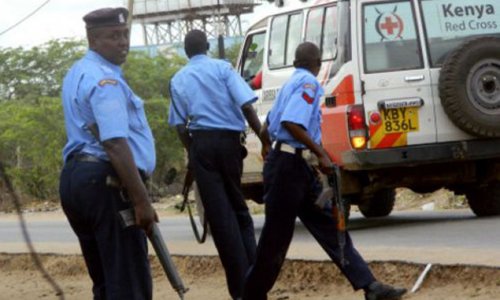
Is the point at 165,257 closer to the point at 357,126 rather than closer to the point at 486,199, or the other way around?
the point at 357,126

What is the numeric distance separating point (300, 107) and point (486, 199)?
6192 millimetres

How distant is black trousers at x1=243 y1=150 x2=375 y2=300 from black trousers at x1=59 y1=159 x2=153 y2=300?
73.9 inches

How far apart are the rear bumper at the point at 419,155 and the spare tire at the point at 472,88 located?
0.61ft

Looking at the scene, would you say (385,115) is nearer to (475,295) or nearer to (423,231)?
(423,231)

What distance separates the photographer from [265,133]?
8797 millimetres

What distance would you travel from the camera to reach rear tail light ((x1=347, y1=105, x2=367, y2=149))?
40.9 feet

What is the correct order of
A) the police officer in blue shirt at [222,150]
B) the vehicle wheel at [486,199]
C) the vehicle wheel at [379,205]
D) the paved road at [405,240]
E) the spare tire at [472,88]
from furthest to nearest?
the vehicle wheel at [379,205]
the vehicle wheel at [486,199]
the spare tire at [472,88]
the paved road at [405,240]
the police officer in blue shirt at [222,150]

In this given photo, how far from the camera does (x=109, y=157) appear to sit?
6039 mm

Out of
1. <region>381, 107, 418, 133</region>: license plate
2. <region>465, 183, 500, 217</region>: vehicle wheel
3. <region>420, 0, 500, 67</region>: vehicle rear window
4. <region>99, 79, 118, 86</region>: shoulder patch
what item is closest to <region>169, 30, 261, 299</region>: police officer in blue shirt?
<region>99, 79, 118, 86</region>: shoulder patch

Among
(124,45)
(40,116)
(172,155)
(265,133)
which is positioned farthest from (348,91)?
(40,116)

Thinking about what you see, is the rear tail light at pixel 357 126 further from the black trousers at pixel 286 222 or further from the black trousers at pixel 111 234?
the black trousers at pixel 111 234

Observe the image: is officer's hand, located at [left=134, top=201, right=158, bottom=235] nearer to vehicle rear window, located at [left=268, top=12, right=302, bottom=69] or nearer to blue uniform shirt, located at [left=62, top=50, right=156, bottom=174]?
blue uniform shirt, located at [left=62, top=50, right=156, bottom=174]

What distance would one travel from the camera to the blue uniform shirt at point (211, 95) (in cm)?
868

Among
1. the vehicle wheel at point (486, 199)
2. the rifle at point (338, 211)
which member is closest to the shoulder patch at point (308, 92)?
the rifle at point (338, 211)
